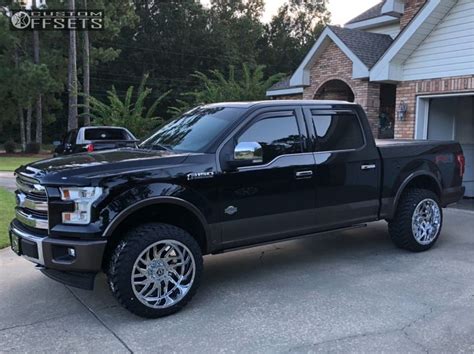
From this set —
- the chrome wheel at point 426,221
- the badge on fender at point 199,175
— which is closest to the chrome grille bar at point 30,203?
the badge on fender at point 199,175

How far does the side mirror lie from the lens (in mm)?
4852

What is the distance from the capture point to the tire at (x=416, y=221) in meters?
Result: 6.32

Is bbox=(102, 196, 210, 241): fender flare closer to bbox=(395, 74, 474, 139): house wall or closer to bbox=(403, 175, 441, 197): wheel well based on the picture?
bbox=(403, 175, 441, 197): wheel well

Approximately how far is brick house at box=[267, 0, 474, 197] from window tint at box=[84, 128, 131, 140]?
232 inches

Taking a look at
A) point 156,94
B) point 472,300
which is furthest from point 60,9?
point 472,300

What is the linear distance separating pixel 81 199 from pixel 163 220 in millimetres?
899

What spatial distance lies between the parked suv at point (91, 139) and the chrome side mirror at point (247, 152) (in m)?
9.67

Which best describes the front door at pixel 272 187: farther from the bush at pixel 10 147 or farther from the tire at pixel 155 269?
the bush at pixel 10 147

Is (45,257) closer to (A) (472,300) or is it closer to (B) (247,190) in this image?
(B) (247,190)

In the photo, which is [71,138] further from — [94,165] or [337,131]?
[94,165]

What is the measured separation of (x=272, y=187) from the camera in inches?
202

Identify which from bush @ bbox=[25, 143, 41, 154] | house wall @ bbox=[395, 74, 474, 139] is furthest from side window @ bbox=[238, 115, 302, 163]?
bush @ bbox=[25, 143, 41, 154]

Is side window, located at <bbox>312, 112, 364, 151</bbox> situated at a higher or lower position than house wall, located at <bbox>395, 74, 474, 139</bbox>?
lower

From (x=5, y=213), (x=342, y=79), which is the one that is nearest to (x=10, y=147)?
(x=342, y=79)
